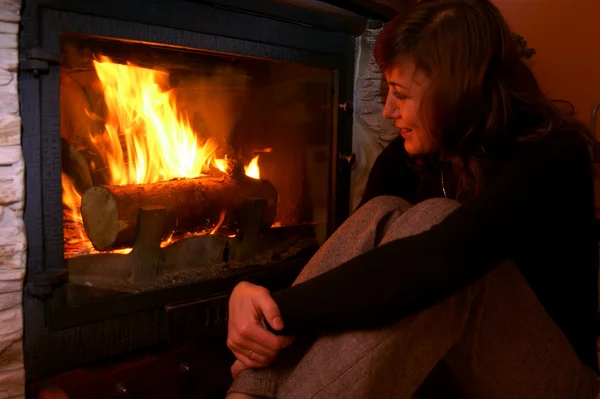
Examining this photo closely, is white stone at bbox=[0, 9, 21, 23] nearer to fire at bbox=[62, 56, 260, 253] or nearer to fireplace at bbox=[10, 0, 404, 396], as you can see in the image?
fireplace at bbox=[10, 0, 404, 396]

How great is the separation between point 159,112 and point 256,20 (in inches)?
13.4

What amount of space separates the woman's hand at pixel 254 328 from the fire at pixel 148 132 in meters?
A: 0.56

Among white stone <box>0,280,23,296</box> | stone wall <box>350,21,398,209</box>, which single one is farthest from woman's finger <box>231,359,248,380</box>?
stone wall <box>350,21,398,209</box>

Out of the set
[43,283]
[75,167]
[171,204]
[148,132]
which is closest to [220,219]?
[171,204]

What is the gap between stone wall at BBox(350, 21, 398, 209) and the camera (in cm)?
165

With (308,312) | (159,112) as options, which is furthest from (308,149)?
(308,312)

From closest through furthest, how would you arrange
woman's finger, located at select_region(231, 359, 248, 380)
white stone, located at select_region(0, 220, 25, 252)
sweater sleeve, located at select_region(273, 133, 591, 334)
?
sweater sleeve, located at select_region(273, 133, 591, 334) → woman's finger, located at select_region(231, 359, 248, 380) → white stone, located at select_region(0, 220, 25, 252)

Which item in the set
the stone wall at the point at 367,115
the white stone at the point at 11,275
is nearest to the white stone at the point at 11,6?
the white stone at the point at 11,275

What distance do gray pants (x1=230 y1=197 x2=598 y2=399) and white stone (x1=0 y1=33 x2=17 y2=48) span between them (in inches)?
27.5

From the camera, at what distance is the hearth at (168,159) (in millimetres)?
1081

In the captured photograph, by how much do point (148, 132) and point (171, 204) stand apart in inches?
7.9

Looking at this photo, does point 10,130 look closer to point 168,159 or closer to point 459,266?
point 168,159

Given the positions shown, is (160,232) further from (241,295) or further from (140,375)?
(241,295)

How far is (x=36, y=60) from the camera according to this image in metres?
1.03
